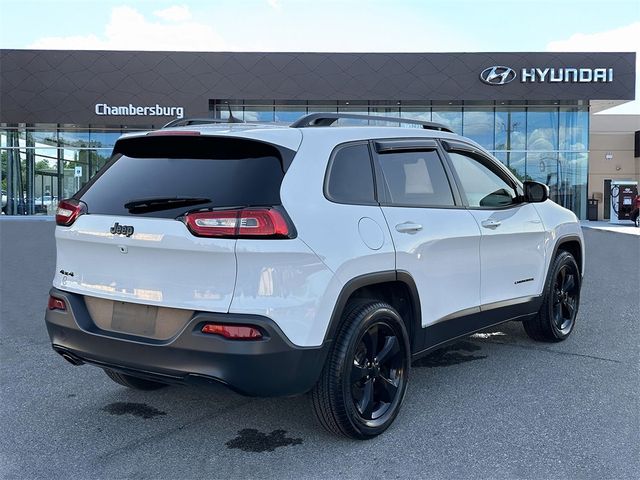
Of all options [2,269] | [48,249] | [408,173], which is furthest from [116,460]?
[48,249]

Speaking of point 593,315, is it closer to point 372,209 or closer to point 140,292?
point 372,209

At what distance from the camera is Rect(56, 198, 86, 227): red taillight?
3562 millimetres

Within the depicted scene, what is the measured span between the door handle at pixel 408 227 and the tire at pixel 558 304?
211cm

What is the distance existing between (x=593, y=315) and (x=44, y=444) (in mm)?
5807

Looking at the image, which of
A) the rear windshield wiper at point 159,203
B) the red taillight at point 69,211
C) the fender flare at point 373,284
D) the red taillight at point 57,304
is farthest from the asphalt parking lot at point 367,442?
the red taillight at point 69,211

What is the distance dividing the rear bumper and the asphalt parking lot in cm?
30

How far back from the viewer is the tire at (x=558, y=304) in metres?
5.50

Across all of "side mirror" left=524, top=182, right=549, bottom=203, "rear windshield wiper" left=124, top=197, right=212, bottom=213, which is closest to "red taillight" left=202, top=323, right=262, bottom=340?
"rear windshield wiper" left=124, top=197, right=212, bottom=213

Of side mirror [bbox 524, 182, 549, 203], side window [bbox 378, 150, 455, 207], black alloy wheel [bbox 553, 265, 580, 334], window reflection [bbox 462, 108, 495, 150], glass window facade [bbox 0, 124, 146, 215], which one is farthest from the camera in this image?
glass window facade [bbox 0, 124, 146, 215]

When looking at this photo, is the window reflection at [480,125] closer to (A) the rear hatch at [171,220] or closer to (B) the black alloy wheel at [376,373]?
(B) the black alloy wheel at [376,373]

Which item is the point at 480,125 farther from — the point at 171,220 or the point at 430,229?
the point at 171,220

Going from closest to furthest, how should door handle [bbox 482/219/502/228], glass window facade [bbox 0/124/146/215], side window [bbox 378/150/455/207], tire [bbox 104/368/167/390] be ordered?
side window [bbox 378/150/455/207], tire [bbox 104/368/167/390], door handle [bbox 482/219/502/228], glass window facade [bbox 0/124/146/215]

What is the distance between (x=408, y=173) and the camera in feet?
13.5

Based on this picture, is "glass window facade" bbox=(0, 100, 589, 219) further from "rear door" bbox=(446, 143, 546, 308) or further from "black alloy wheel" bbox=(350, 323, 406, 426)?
"black alloy wheel" bbox=(350, 323, 406, 426)
